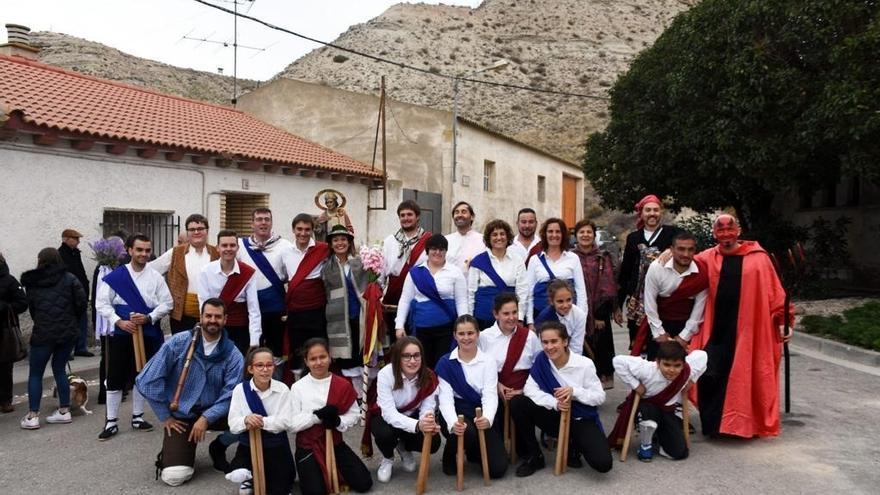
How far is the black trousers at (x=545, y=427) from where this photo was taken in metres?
4.38

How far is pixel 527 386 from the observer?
15.0 ft

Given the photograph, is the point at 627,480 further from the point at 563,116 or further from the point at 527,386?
the point at 563,116

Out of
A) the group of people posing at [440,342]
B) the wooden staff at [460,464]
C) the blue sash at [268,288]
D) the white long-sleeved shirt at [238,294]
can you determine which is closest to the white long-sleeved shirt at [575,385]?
the group of people posing at [440,342]

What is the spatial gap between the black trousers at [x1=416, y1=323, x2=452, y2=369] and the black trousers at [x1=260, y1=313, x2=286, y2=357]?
129 centimetres

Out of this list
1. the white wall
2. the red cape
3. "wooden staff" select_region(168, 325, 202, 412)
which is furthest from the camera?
the white wall

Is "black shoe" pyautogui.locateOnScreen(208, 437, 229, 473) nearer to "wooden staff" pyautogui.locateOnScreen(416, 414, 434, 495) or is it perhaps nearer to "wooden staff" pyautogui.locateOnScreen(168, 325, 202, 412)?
"wooden staff" pyautogui.locateOnScreen(168, 325, 202, 412)

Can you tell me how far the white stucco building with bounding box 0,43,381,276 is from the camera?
9.14 metres

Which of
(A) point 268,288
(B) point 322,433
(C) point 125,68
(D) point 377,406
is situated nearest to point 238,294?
(A) point 268,288

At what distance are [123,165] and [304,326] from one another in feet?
22.2

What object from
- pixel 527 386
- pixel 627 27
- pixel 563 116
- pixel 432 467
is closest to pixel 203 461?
pixel 432 467

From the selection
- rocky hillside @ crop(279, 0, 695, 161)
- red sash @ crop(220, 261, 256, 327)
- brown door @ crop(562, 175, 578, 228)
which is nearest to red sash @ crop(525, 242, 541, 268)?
red sash @ crop(220, 261, 256, 327)

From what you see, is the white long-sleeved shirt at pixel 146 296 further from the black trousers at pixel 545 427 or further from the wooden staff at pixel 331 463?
the black trousers at pixel 545 427

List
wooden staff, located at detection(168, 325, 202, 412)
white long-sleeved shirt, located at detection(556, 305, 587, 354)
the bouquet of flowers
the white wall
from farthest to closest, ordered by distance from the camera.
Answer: the white wall, the bouquet of flowers, white long-sleeved shirt, located at detection(556, 305, 587, 354), wooden staff, located at detection(168, 325, 202, 412)

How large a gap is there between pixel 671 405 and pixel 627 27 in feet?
260
